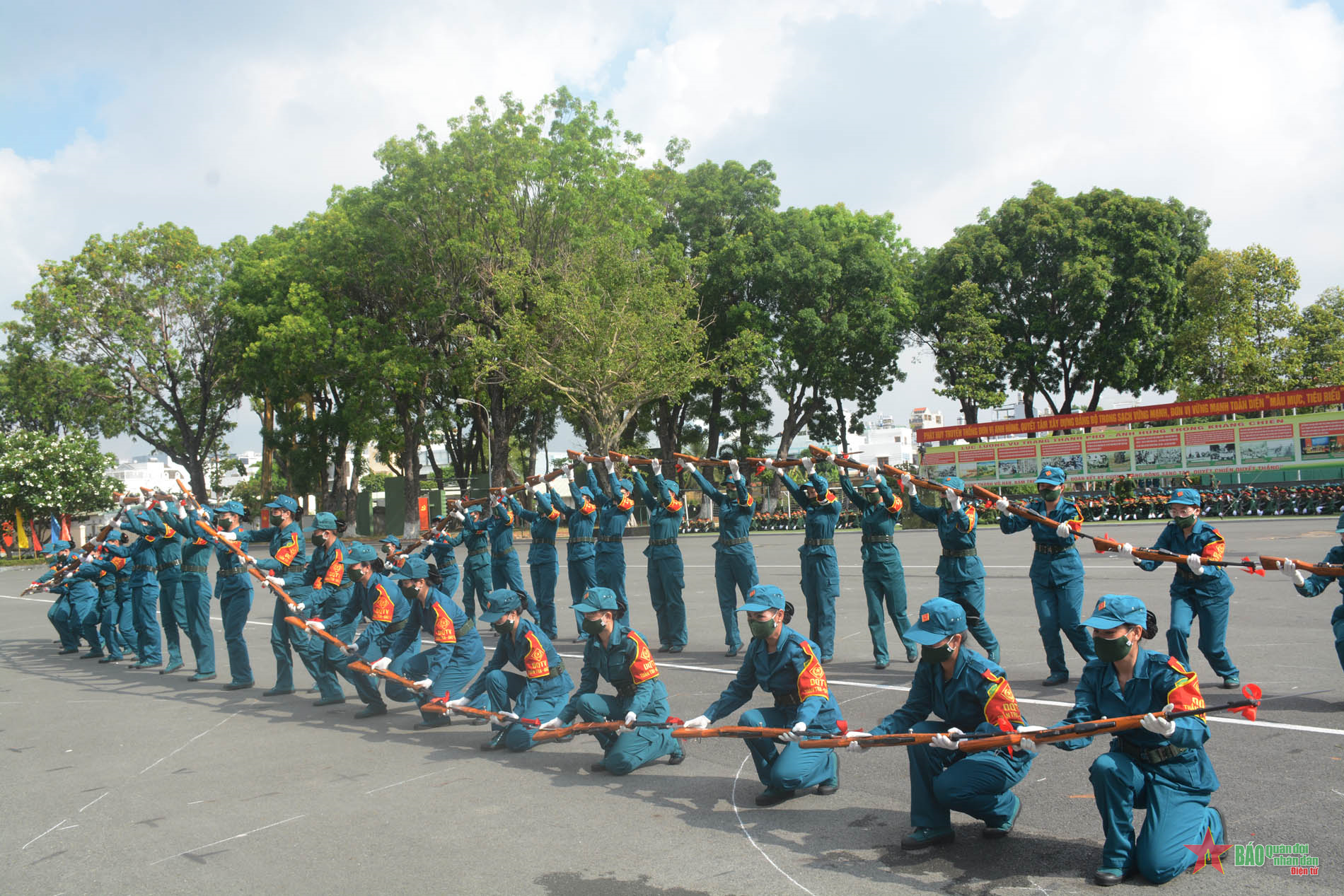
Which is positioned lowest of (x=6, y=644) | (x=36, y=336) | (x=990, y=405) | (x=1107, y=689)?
(x=6, y=644)

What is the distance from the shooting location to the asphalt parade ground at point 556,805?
15.7 feet

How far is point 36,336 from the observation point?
41812mm

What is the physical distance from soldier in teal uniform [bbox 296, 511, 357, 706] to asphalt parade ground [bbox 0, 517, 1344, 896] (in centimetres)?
30

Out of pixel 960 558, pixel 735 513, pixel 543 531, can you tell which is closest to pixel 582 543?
pixel 543 531

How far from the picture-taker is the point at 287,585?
10.7 meters

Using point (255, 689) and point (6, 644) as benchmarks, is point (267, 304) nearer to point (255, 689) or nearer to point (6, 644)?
point (6, 644)

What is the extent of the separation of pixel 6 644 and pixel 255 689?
28.4 feet

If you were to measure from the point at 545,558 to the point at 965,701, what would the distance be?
29.9 feet

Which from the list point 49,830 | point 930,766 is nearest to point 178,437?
point 49,830

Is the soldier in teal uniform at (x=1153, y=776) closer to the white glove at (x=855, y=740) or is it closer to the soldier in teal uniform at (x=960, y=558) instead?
the white glove at (x=855, y=740)

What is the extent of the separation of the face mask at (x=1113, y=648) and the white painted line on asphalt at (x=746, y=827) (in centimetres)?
189

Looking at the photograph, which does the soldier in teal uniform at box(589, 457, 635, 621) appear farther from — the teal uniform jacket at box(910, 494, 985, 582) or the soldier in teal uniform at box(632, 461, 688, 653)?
the teal uniform jacket at box(910, 494, 985, 582)

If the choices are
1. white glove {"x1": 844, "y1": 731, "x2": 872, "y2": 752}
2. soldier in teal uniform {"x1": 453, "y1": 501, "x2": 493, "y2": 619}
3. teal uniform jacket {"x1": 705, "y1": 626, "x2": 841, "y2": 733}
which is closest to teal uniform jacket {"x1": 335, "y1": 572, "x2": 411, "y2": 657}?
teal uniform jacket {"x1": 705, "y1": 626, "x2": 841, "y2": 733}

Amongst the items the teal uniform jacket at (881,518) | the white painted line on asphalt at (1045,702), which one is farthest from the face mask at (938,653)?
the teal uniform jacket at (881,518)
